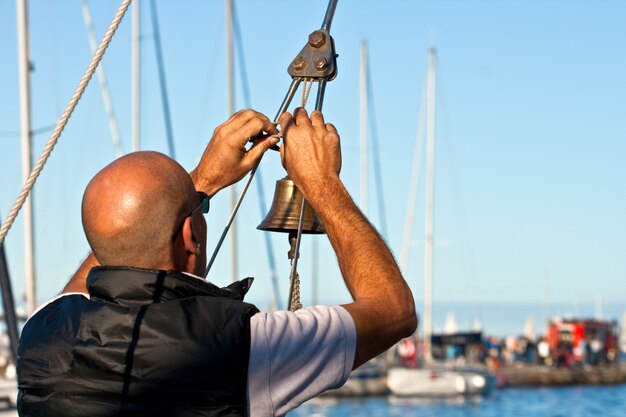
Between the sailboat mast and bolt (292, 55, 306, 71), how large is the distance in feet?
134

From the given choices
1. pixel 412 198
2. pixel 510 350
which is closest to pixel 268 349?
pixel 412 198

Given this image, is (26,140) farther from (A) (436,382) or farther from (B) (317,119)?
(A) (436,382)

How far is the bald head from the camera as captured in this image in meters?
2.85

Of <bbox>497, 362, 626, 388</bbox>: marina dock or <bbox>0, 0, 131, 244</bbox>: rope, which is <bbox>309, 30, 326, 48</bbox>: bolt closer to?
<bbox>0, 0, 131, 244</bbox>: rope

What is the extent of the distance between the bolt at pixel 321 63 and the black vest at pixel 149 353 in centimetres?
95

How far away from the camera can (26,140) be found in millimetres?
16844

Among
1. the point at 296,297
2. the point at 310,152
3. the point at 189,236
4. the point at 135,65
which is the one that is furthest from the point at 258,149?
the point at 135,65

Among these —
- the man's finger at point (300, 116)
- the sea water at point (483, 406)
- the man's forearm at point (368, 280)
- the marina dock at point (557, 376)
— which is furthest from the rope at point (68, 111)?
the marina dock at point (557, 376)

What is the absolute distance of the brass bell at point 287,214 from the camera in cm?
379

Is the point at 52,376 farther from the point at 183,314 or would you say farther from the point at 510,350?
the point at 510,350

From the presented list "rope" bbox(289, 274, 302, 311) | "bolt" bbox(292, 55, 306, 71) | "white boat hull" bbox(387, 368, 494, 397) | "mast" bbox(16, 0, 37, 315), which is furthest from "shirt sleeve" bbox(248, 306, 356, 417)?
"white boat hull" bbox(387, 368, 494, 397)

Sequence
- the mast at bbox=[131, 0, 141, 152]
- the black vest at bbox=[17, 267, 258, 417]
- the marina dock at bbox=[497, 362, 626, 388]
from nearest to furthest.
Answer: the black vest at bbox=[17, 267, 258, 417], the mast at bbox=[131, 0, 141, 152], the marina dock at bbox=[497, 362, 626, 388]

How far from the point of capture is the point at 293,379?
279 cm

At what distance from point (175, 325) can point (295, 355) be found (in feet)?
0.89
